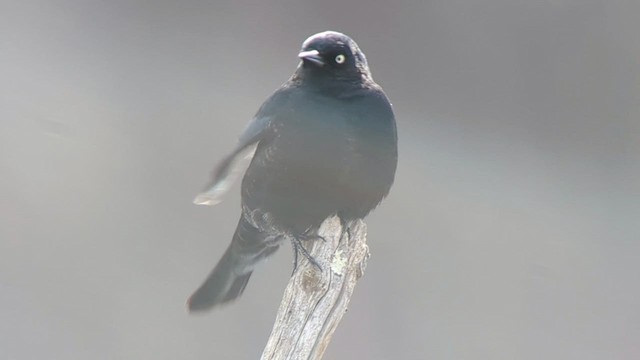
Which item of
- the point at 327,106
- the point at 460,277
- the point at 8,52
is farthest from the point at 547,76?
the point at 8,52

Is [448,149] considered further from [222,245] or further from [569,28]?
[222,245]

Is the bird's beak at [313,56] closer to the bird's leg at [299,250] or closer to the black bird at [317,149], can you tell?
the black bird at [317,149]

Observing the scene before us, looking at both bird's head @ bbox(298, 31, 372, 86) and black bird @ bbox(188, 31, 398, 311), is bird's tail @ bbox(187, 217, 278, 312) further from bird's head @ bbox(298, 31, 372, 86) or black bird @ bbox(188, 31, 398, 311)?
bird's head @ bbox(298, 31, 372, 86)

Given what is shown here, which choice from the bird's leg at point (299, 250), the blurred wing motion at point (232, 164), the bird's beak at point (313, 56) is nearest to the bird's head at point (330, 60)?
the bird's beak at point (313, 56)

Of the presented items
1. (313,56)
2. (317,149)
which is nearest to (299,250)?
(317,149)

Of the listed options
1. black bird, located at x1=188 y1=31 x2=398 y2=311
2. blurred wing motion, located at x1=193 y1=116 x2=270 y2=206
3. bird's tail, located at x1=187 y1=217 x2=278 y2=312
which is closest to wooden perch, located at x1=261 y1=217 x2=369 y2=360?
black bird, located at x1=188 y1=31 x2=398 y2=311
